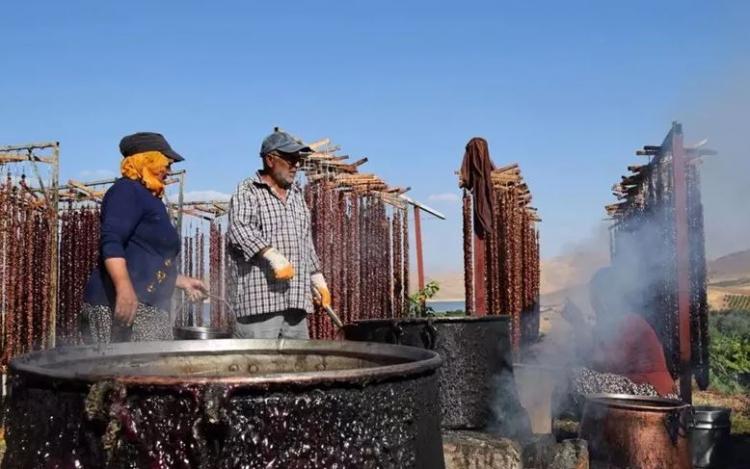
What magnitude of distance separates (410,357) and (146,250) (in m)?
2.17

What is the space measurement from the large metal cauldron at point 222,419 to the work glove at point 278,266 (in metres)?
2.02

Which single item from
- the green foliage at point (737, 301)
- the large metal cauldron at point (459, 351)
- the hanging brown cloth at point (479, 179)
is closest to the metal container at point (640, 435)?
the large metal cauldron at point (459, 351)

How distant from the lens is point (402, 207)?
982 cm

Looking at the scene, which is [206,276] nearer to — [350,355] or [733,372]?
[733,372]

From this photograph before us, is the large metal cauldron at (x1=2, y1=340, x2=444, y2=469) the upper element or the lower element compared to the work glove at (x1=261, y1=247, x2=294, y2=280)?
lower

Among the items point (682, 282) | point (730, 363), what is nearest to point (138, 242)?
point (682, 282)

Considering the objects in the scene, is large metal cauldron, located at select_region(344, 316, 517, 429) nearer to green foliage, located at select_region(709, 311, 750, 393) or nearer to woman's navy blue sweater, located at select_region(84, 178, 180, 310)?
woman's navy blue sweater, located at select_region(84, 178, 180, 310)

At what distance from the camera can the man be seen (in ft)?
13.7

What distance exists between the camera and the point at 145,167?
3.90 meters

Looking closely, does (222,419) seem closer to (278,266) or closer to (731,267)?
(278,266)

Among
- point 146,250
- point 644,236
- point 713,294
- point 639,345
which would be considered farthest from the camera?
point 713,294

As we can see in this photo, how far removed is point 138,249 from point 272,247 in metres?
0.72

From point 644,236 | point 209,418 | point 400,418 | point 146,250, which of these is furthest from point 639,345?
point 209,418

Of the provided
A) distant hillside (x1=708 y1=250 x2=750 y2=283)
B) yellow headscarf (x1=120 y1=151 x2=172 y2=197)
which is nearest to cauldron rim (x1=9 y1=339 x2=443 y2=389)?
yellow headscarf (x1=120 y1=151 x2=172 y2=197)
